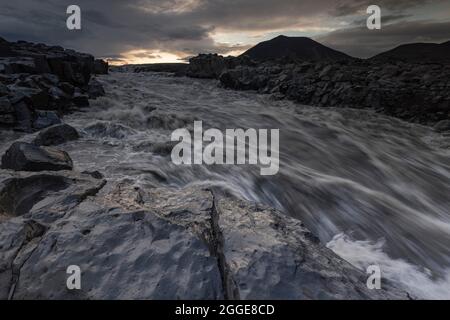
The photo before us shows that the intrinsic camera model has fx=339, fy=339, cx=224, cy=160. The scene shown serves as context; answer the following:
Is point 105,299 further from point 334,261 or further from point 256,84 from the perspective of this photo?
point 256,84

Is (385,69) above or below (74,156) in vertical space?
above

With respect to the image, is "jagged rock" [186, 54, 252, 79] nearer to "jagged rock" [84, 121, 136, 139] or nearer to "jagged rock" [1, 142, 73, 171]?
"jagged rock" [84, 121, 136, 139]

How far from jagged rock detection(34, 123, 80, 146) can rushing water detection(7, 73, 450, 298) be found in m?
0.34

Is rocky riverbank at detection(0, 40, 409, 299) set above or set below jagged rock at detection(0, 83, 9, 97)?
below

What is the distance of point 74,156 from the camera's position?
9812 millimetres

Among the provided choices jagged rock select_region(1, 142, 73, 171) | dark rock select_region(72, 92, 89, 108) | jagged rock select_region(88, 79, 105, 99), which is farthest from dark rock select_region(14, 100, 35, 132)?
jagged rock select_region(88, 79, 105, 99)

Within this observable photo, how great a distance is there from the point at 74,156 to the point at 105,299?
291 inches

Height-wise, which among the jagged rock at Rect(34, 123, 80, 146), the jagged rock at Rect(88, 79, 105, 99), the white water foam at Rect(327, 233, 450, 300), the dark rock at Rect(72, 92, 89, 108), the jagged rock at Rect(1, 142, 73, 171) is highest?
the jagged rock at Rect(88, 79, 105, 99)

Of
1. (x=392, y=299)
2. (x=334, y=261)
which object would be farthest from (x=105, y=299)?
(x=392, y=299)

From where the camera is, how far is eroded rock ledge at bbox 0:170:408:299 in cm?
344

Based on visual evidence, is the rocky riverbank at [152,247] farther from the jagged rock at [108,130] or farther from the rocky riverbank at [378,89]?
the rocky riverbank at [378,89]

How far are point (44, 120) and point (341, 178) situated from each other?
11.2m

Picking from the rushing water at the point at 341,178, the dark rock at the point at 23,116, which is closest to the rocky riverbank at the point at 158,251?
the rushing water at the point at 341,178
